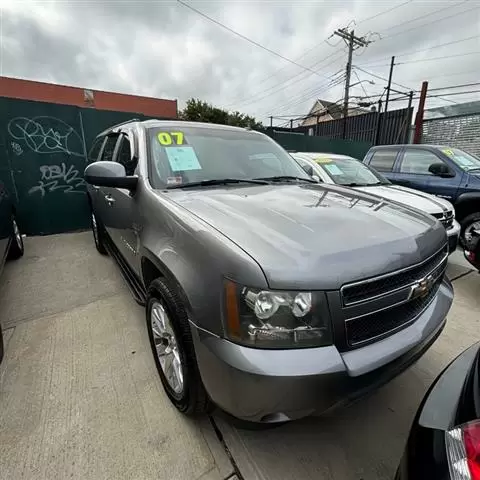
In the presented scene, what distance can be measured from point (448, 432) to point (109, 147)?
375cm

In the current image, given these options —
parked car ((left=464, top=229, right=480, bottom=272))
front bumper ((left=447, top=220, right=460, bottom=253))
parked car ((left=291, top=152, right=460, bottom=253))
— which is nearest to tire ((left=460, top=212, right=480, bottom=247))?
parked car ((left=291, top=152, right=460, bottom=253))

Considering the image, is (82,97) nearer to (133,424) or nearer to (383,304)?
(133,424)

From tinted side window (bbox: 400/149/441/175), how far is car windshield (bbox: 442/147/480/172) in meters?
0.22

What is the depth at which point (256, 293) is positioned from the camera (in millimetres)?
1188

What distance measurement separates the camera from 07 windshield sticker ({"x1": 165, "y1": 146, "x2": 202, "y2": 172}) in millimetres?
2256

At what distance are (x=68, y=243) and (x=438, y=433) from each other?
5.66 metres

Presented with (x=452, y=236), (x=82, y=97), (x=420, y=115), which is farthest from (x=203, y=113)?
(x=452, y=236)

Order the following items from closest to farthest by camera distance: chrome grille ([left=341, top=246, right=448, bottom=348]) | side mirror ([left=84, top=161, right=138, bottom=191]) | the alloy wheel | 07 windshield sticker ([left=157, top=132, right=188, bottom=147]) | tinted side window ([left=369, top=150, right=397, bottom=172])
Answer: chrome grille ([left=341, top=246, right=448, bottom=348]) < the alloy wheel < side mirror ([left=84, top=161, right=138, bottom=191]) < 07 windshield sticker ([left=157, top=132, right=188, bottom=147]) < tinted side window ([left=369, top=150, right=397, bottom=172])

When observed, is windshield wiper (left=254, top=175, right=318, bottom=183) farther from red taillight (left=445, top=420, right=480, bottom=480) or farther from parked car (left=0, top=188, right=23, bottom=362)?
parked car (left=0, top=188, right=23, bottom=362)

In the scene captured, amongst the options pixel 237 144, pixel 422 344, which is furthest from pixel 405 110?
pixel 422 344

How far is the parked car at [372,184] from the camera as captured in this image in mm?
3869

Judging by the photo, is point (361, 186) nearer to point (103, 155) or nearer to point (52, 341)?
point (103, 155)

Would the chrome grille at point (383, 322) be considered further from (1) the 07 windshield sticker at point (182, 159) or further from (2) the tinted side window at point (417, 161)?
(2) the tinted side window at point (417, 161)

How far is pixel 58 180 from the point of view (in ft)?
18.5
